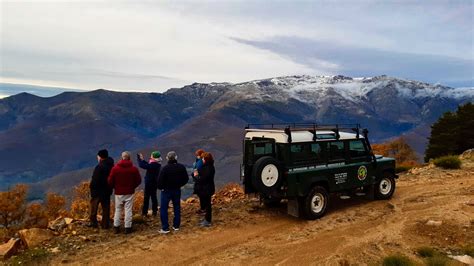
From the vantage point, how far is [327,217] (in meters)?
11.4

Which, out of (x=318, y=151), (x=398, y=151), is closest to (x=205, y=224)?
(x=318, y=151)

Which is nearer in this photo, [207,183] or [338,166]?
[207,183]

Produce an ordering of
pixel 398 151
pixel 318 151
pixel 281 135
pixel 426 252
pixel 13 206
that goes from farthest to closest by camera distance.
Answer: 1. pixel 398 151
2. pixel 13 206
3. pixel 318 151
4. pixel 281 135
5. pixel 426 252

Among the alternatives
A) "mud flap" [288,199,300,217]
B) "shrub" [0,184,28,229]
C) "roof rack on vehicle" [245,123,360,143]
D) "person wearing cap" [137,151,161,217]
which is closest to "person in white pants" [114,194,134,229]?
"person wearing cap" [137,151,161,217]

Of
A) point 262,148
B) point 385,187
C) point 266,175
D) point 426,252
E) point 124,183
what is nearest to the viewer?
point 426,252

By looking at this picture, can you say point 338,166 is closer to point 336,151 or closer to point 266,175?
point 336,151

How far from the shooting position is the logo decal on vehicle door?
40.5 feet

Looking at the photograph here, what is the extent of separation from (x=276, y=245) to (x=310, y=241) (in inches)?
35.1

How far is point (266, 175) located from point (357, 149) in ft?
12.5

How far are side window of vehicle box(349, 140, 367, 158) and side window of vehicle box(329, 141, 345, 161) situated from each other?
431 millimetres

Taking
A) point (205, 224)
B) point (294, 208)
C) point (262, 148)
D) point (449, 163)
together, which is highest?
point (262, 148)

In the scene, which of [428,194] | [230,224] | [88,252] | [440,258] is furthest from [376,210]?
[88,252]

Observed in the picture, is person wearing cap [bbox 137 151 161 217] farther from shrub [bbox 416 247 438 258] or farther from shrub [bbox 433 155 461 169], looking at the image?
shrub [bbox 433 155 461 169]

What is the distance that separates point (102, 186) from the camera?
10.2 metres
